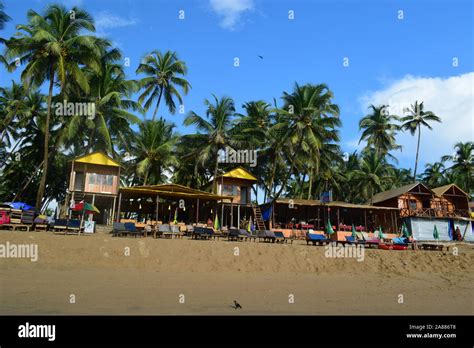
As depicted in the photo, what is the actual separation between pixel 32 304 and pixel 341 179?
38573 millimetres

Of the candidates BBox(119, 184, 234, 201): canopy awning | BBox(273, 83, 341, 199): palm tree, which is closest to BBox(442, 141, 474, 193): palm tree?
BBox(273, 83, 341, 199): palm tree

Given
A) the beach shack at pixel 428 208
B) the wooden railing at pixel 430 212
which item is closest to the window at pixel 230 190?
the beach shack at pixel 428 208

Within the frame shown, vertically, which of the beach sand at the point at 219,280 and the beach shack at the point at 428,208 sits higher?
the beach shack at the point at 428,208

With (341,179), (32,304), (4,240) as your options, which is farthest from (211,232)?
(341,179)

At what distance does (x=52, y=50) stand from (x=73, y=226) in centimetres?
1253

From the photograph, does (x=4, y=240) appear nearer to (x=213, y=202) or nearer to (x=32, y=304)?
(x=32, y=304)

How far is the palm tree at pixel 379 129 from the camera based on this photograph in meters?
45.4

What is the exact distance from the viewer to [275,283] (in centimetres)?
1325

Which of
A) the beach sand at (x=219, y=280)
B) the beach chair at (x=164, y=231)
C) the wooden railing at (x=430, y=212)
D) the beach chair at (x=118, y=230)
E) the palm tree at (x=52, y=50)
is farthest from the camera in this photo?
the wooden railing at (x=430, y=212)

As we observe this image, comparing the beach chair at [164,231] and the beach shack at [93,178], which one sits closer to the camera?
the beach chair at [164,231]

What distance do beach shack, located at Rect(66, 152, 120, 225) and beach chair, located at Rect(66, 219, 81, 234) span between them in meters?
9.55

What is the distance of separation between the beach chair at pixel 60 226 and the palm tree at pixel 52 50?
261 inches

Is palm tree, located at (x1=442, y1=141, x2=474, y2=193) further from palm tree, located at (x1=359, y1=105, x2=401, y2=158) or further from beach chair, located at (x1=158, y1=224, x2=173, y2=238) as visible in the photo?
beach chair, located at (x1=158, y1=224, x2=173, y2=238)

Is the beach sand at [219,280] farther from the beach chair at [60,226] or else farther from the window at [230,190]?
the window at [230,190]
